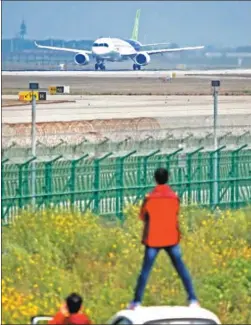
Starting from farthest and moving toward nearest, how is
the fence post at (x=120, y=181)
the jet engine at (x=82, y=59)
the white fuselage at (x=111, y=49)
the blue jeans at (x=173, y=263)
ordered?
the white fuselage at (x=111, y=49) → the jet engine at (x=82, y=59) → the fence post at (x=120, y=181) → the blue jeans at (x=173, y=263)

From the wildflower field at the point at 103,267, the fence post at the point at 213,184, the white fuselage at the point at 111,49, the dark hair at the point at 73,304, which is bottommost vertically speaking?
the wildflower field at the point at 103,267

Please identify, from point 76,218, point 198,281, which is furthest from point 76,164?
point 198,281

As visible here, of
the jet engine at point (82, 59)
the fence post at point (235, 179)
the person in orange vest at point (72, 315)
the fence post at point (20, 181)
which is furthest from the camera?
the jet engine at point (82, 59)

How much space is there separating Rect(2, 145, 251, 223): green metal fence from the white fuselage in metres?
69.8

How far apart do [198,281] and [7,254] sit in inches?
93.0

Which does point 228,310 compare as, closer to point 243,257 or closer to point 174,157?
point 243,257

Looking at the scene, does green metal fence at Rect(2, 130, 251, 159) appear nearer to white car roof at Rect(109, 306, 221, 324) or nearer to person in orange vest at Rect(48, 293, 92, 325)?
white car roof at Rect(109, 306, 221, 324)

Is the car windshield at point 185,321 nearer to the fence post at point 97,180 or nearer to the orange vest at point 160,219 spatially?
the orange vest at point 160,219

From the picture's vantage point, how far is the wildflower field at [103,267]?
13.7m

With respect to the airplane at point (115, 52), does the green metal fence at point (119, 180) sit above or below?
below

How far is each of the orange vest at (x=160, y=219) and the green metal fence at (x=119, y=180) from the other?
5.13m

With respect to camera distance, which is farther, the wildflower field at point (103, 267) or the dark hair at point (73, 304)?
the wildflower field at point (103, 267)

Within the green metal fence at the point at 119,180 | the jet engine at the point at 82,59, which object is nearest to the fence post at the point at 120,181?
the green metal fence at the point at 119,180

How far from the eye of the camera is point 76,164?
766 inches
